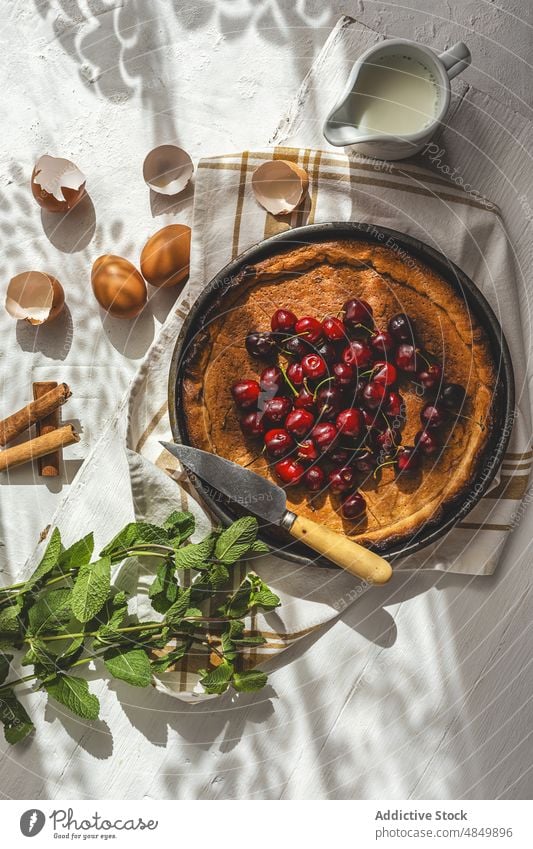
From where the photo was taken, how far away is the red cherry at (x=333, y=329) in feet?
4.23

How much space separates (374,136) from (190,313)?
0.46m

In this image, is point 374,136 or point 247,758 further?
point 247,758

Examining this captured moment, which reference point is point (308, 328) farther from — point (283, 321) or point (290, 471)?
point (290, 471)

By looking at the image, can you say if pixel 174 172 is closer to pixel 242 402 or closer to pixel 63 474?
pixel 242 402

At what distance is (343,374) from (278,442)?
17 centimetres

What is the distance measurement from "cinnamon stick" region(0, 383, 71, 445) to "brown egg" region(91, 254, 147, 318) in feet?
0.62

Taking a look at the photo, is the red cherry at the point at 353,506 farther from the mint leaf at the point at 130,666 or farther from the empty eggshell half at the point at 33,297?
the empty eggshell half at the point at 33,297

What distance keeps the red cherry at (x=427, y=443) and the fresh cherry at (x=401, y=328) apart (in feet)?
0.57

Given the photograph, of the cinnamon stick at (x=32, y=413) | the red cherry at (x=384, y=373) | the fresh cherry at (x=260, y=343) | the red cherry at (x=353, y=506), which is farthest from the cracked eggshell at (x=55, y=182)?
the red cherry at (x=353, y=506)

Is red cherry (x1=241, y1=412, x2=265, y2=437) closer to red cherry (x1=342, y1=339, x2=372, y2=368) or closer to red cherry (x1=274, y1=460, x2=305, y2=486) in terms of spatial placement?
red cherry (x1=274, y1=460, x2=305, y2=486)

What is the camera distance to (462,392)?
1.26 metres

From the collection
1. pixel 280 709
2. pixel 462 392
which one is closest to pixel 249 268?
pixel 462 392
